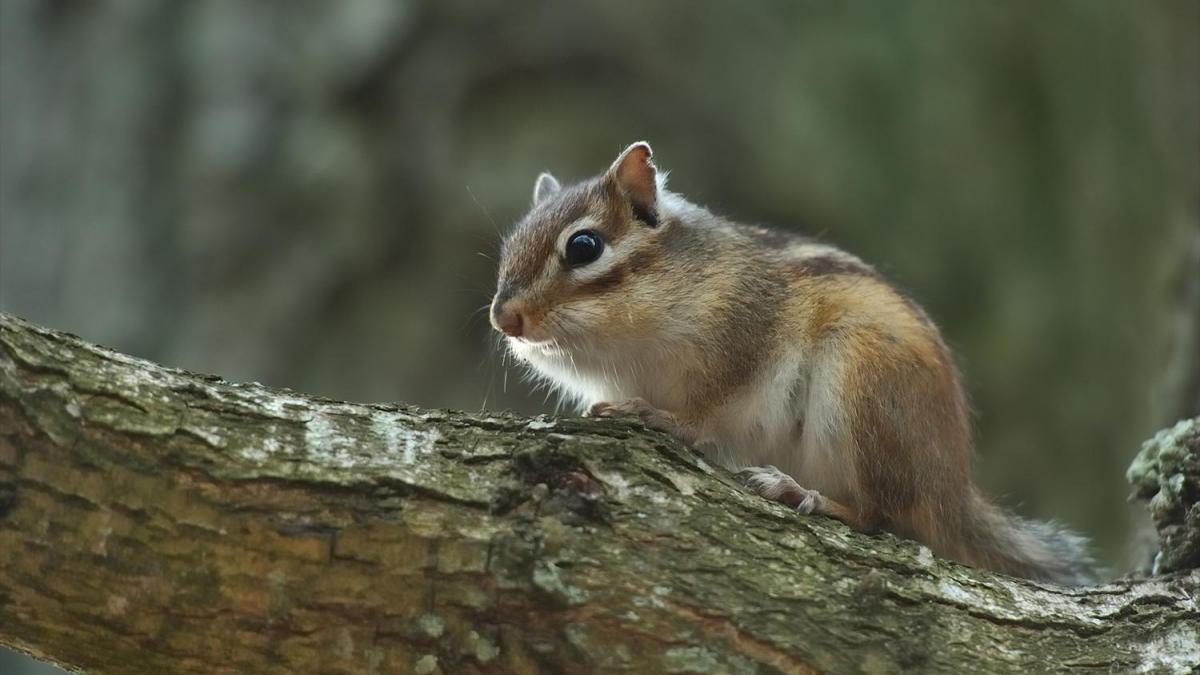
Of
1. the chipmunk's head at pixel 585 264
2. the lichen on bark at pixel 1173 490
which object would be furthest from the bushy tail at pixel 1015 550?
the chipmunk's head at pixel 585 264

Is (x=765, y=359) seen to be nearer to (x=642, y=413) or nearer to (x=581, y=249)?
(x=642, y=413)

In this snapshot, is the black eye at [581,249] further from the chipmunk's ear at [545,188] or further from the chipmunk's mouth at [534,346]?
the chipmunk's ear at [545,188]

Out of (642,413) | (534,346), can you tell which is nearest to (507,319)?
(534,346)

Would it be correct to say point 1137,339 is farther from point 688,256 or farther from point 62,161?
point 62,161

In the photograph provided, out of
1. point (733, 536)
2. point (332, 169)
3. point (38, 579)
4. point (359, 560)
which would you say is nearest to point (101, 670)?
point (38, 579)

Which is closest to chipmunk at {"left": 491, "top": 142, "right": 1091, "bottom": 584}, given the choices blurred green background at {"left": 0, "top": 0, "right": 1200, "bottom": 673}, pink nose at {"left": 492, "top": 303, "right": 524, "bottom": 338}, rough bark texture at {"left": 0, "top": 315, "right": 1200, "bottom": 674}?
pink nose at {"left": 492, "top": 303, "right": 524, "bottom": 338}

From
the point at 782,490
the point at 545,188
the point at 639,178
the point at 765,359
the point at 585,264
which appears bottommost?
the point at 782,490
